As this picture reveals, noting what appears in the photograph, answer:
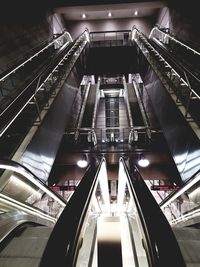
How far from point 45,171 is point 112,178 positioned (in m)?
3.06

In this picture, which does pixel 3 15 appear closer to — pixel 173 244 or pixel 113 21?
pixel 173 244

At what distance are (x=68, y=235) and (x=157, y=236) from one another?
18.1 inches

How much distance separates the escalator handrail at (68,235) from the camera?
103 centimetres

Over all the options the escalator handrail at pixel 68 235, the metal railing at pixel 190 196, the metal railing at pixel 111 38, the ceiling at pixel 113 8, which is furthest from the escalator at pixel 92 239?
the ceiling at pixel 113 8

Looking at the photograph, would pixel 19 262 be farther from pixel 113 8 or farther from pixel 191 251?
pixel 113 8

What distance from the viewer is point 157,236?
3.80ft

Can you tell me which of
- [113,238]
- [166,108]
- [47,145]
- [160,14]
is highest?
[160,14]

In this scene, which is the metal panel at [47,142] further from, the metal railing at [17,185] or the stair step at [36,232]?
Answer: the stair step at [36,232]

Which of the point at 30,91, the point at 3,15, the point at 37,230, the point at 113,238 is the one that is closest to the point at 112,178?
the point at 30,91

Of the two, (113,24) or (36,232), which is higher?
(113,24)

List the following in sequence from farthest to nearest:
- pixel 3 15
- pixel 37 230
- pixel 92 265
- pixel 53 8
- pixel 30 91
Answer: pixel 53 8
pixel 3 15
pixel 30 91
pixel 37 230
pixel 92 265

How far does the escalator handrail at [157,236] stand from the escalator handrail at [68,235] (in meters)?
0.37

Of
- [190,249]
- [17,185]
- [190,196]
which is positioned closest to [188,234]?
[190,249]

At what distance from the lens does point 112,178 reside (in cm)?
729
